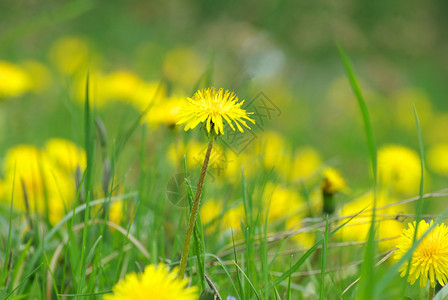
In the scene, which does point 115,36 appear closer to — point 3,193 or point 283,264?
point 3,193

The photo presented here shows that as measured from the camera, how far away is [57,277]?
2.91 feet

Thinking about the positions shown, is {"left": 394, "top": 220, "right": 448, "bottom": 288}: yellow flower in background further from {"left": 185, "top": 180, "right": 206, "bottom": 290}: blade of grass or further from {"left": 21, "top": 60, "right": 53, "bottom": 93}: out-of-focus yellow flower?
{"left": 21, "top": 60, "right": 53, "bottom": 93}: out-of-focus yellow flower

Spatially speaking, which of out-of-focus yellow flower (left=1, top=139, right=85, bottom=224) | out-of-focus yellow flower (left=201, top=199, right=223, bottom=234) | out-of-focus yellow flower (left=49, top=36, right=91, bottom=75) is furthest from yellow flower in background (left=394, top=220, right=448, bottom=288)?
out-of-focus yellow flower (left=49, top=36, right=91, bottom=75)

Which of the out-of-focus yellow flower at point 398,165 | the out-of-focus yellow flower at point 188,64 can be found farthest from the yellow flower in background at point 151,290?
the out-of-focus yellow flower at point 188,64

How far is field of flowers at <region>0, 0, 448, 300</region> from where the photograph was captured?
0.66 m

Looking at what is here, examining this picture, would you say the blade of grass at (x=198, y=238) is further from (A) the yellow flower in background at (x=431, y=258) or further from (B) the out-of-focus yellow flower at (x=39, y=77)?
(B) the out-of-focus yellow flower at (x=39, y=77)

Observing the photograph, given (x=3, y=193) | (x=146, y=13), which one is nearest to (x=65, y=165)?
(x=3, y=193)

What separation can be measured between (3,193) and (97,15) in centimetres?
433

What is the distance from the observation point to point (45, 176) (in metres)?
1.18

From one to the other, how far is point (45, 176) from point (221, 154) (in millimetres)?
445

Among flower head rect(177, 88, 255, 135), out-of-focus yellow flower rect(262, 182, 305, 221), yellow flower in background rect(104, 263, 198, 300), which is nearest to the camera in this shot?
yellow flower in background rect(104, 263, 198, 300)

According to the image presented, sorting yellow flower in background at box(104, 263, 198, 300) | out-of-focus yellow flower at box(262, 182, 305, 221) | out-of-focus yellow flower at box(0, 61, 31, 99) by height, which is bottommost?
out-of-focus yellow flower at box(262, 182, 305, 221)

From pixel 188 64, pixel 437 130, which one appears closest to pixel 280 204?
pixel 188 64

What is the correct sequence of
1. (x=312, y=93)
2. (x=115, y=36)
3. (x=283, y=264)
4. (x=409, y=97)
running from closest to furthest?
1. (x=283, y=264)
2. (x=409, y=97)
3. (x=312, y=93)
4. (x=115, y=36)
